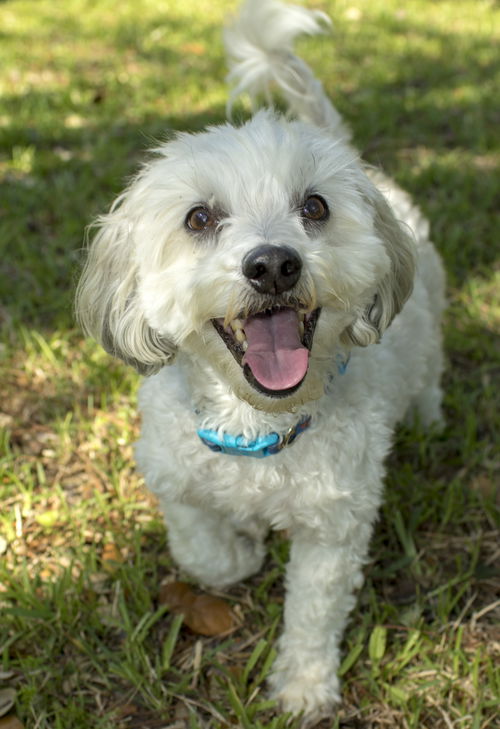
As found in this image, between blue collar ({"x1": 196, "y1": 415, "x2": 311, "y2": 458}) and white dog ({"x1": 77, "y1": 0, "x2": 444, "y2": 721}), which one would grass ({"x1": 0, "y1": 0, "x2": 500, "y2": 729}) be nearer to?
white dog ({"x1": 77, "y1": 0, "x2": 444, "y2": 721})

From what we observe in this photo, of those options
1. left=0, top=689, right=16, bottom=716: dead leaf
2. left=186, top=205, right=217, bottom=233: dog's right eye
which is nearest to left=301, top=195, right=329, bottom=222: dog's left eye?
left=186, top=205, right=217, bottom=233: dog's right eye

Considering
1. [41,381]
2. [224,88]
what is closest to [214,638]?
[41,381]

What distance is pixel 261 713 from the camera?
99.4 inches

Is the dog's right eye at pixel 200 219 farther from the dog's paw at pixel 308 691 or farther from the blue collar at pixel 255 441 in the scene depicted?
the dog's paw at pixel 308 691

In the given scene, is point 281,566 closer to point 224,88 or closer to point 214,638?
point 214,638

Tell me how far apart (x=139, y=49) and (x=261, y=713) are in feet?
20.9

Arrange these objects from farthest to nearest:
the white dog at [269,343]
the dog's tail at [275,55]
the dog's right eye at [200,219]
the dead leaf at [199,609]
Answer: the dog's tail at [275,55] → the dead leaf at [199,609] → the dog's right eye at [200,219] → the white dog at [269,343]

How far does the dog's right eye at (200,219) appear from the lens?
2.16m

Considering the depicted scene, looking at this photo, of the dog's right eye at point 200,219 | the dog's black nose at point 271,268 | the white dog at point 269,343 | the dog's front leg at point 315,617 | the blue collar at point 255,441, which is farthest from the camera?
the dog's front leg at point 315,617

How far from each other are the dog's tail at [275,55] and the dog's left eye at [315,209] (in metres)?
0.80

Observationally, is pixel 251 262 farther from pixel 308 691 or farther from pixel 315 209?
pixel 308 691

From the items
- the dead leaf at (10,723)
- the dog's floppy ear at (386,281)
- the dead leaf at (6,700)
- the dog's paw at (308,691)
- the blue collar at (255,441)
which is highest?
the dog's floppy ear at (386,281)

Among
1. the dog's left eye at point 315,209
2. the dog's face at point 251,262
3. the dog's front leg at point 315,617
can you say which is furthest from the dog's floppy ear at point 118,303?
the dog's front leg at point 315,617

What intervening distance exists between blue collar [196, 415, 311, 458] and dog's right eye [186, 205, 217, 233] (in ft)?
2.04
